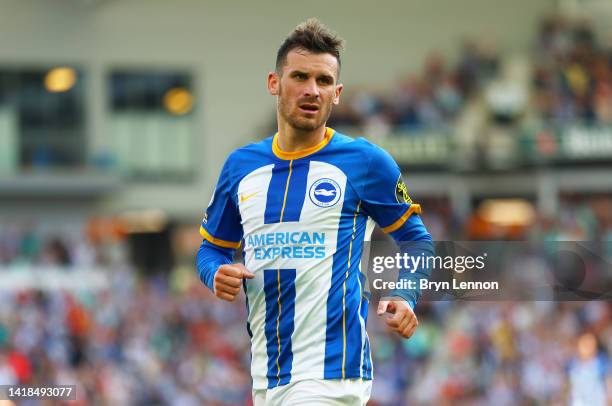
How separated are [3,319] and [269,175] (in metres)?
14.0

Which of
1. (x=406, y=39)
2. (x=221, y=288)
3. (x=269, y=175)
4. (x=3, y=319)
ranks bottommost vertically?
(x=221, y=288)

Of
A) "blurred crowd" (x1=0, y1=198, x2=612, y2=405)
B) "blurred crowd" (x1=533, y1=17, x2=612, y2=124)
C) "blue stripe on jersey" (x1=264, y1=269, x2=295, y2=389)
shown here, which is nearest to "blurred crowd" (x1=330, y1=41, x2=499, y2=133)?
"blurred crowd" (x1=533, y1=17, x2=612, y2=124)

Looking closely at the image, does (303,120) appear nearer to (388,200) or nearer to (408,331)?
(388,200)

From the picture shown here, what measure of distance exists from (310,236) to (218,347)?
14062 mm

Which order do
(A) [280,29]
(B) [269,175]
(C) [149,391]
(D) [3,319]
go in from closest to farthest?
(B) [269,175], (C) [149,391], (D) [3,319], (A) [280,29]

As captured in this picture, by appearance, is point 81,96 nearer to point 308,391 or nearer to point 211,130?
point 211,130

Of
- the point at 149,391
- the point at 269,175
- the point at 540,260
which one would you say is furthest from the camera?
the point at 149,391

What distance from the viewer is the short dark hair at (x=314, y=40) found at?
455cm

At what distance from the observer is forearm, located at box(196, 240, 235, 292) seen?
472 centimetres

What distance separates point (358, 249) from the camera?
4605 mm

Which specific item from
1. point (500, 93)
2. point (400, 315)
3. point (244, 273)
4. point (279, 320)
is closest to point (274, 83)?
point (244, 273)

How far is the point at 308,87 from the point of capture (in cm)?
454

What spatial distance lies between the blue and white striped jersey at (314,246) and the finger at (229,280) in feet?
0.67

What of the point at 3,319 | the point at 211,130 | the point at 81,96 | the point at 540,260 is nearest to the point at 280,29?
the point at 211,130
